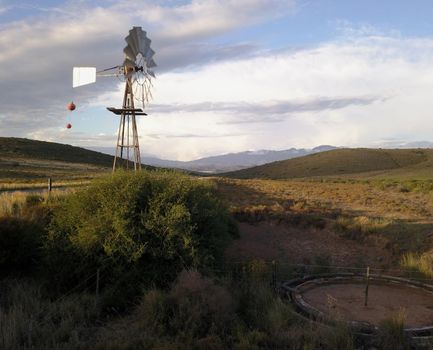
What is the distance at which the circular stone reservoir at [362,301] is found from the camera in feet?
32.3

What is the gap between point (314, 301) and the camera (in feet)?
37.4

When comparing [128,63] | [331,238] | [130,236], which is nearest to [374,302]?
[130,236]

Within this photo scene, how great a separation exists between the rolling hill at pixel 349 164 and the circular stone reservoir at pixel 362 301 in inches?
3237

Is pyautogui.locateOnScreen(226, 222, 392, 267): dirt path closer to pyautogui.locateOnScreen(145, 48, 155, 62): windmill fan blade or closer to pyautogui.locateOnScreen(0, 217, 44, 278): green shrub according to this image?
pyautogui.locateOnScreen(0, 217, 44, 278): green shrub

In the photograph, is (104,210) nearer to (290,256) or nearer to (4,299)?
(4,299)

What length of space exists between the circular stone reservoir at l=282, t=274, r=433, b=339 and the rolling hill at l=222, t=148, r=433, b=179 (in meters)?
82.2

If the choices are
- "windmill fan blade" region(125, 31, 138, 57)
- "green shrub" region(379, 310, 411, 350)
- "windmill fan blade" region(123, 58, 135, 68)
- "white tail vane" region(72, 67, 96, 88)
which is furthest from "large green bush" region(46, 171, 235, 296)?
"windmill fan blade" region(125, 31, 138, 57)

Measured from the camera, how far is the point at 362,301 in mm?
11758

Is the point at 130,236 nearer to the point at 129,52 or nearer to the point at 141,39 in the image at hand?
the point at 129,52

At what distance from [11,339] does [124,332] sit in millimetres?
2042

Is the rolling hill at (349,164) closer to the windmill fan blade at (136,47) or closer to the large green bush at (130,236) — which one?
the windmill fan blade at (136,47)

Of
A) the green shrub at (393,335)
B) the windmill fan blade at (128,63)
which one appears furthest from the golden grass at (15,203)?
the green shrub at (393,335)

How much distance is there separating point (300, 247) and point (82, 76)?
1110 centimetres

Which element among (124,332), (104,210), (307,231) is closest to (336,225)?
(307,231)
